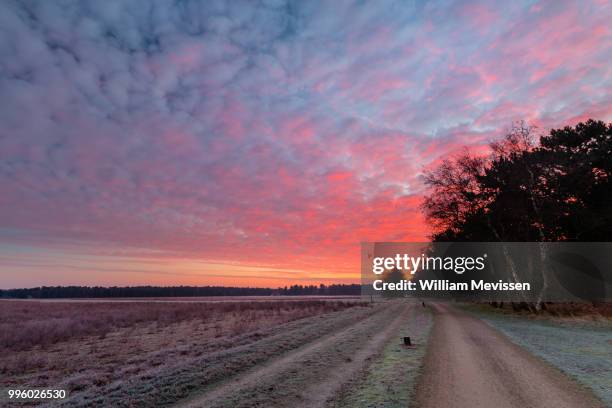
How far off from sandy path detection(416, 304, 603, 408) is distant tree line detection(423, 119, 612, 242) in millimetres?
22515

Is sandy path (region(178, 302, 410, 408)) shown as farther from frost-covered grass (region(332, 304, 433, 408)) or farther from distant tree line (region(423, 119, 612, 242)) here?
distant tree line (region(423, 119, 612, 242))

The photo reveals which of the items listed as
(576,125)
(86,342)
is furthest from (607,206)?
(86,342)

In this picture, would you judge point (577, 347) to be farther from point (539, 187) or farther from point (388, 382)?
point (539, 187)

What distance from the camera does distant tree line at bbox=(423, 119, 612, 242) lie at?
3179 centimetres

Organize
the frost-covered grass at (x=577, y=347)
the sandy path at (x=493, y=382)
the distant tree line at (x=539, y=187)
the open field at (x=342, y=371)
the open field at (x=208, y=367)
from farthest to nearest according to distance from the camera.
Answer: the distant tree line at (x=539, y=187) < the frost-covered grass at (x=577, y=347) < the open field at (x=208, y=367) < the open field at (x=342, y=371) < the sandy path at (x=493, y=382)

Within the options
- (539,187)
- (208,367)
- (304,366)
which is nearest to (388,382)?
(304,366)

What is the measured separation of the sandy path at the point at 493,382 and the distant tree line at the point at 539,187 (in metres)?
22.5

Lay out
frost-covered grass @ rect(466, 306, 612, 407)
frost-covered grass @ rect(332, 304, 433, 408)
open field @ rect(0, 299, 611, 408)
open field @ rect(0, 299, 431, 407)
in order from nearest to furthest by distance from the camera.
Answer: frost-covered grass @ rect(332, 304, 433, 408) → open field @ rect(0, 299, 611, 408) → open field @ rect(0, 299, 431, 407) → frost-covered grass @ rect(466, 306, 612, 407)

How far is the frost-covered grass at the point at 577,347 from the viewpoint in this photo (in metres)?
10.7

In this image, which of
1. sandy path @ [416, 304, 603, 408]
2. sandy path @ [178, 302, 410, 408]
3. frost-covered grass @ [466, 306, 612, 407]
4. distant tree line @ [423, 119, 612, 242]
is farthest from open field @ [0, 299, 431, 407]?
distant tree line @ [423, 119, 612, 242]

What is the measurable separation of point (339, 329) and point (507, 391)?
49.1 feet

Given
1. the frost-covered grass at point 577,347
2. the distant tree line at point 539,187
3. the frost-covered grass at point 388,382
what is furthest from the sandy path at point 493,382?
the distant tree line at point 539,187

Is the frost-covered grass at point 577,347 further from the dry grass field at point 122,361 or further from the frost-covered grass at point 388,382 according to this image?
the dry grass field at point 122,361

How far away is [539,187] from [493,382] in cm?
2878
